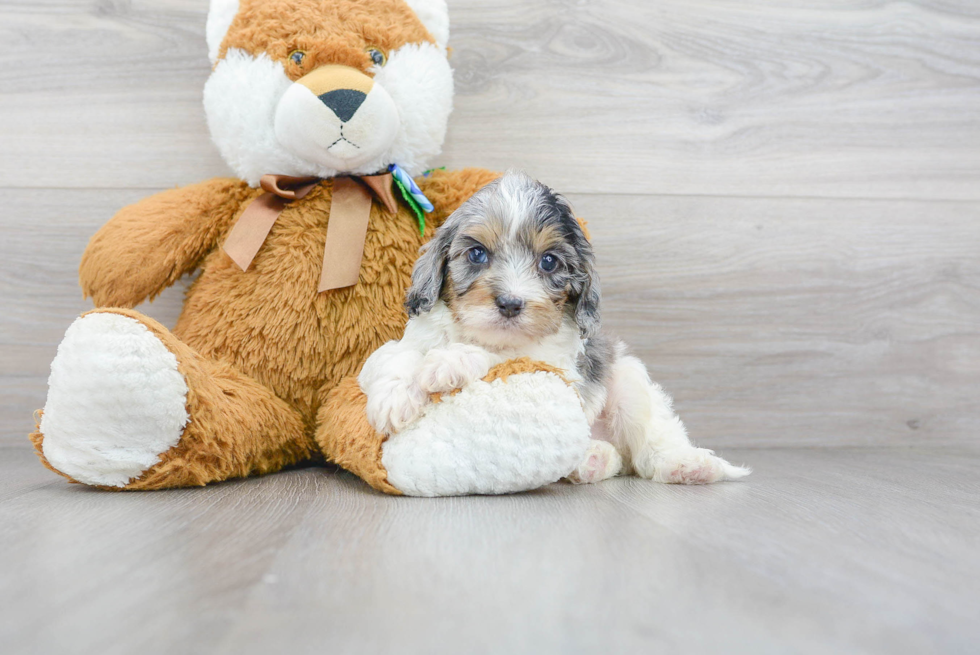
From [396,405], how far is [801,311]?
1.45 m

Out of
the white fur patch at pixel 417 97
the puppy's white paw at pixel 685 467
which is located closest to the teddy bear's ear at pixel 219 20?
the white fur patch at pixel 417 97

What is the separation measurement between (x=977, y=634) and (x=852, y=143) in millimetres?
1785

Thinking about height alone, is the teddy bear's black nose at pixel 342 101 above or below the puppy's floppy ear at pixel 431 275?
above

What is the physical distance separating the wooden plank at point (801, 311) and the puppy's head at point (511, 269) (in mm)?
652

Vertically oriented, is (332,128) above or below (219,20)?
below

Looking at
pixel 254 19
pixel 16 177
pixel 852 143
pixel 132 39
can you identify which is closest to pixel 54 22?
pixel 132 39

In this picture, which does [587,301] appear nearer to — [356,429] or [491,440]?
[491,440]

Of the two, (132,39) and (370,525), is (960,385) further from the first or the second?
(132,39)

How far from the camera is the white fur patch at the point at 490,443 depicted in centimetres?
130

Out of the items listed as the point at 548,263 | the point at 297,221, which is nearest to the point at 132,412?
the point at 297,221

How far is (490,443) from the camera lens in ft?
4.28

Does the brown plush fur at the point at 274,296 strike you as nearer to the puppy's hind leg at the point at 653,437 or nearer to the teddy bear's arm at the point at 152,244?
the teddy bear's arm at the point at 152,244

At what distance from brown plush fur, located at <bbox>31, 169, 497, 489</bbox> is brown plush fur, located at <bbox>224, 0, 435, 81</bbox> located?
0.30 m

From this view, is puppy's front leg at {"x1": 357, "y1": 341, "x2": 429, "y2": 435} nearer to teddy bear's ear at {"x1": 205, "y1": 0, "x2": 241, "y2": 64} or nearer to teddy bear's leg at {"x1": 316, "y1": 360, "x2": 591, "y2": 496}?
teddy bear's leg at {"x1": 316, "y1": 360, "x2": 591, "y2": 496}
